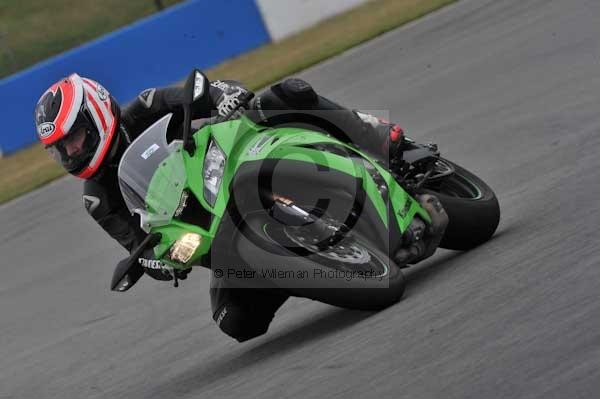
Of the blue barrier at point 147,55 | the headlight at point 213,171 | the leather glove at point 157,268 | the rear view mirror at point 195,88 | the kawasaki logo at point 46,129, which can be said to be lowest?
the blue barrier at point 147,55

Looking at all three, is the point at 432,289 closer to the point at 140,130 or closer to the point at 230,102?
the point at 230,102

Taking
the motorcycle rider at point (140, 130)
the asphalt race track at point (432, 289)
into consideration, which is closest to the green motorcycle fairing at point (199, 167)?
the motorcycle rider at point (140, 130)

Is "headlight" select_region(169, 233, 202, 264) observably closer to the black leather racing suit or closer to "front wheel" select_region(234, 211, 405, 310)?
"front wheel" select_region(234, 211, 405, 310)

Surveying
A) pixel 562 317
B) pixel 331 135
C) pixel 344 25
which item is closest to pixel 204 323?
pixel 331 135

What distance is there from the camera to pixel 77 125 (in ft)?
19.3

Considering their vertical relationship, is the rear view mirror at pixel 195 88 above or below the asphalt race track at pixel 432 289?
above

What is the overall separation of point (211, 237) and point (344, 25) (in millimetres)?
13088

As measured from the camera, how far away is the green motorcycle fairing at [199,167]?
553 centimetres

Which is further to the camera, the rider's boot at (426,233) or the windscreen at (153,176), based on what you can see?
the rider's boot at (426,233)

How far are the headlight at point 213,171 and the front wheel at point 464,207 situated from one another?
135cm

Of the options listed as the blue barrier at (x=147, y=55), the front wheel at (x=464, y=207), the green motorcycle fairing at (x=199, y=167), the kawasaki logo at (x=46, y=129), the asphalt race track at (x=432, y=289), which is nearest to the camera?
the asphalt race track at (x=432, y=289)

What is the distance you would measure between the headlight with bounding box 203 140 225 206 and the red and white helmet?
2.10 ft

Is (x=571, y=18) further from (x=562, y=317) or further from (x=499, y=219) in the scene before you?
(x=562, y=317)

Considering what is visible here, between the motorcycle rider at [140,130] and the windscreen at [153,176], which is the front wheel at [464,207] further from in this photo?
the windscreen at [153,176]
